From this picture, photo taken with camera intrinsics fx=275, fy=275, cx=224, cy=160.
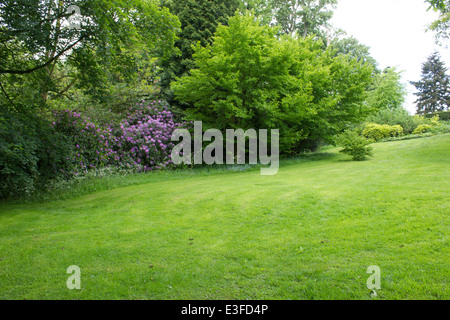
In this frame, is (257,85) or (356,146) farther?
(257,85)

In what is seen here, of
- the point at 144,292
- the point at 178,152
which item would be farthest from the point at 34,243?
the point at 178,152

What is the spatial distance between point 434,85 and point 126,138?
48052mm

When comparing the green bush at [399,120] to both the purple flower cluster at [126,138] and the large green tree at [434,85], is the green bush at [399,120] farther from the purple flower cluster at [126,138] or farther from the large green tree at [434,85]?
the large green tree at [434,85]

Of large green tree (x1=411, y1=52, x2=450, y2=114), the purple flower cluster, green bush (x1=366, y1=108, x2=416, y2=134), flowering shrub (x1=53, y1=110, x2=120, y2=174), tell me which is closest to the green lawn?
flowering shrub (x1=53, y1=110, x2=120, y2=174)

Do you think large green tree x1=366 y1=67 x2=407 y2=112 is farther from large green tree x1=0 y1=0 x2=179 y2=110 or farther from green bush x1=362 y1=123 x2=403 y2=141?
large green tree x1=0 y1=0 x2=179 y2=110

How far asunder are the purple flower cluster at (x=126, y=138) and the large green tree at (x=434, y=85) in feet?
142

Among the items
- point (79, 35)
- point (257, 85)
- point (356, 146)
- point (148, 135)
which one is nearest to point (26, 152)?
point (79, 35)

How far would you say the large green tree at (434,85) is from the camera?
41.0 metres

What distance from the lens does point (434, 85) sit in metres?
41.8

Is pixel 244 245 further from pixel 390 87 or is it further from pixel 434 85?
pixel 434 85

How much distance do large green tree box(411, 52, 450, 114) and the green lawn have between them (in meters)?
45.2

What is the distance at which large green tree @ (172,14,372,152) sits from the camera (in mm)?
11062

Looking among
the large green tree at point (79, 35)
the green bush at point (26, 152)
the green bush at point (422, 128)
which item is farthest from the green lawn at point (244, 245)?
the green bush at point (422, 128)

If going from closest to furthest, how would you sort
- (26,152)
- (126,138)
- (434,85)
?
(26,152), (126,138), (434,85)
